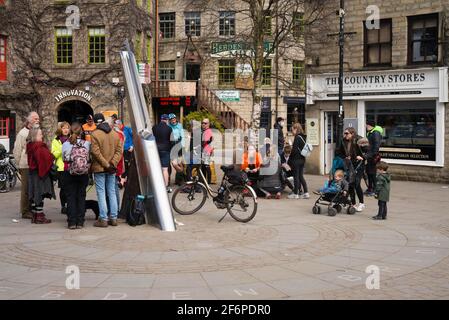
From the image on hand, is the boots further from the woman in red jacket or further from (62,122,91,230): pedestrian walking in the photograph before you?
(62,122,91,230): pedestrian walking

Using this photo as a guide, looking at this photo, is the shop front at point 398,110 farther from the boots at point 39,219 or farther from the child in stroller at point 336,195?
the boots at point 39,219

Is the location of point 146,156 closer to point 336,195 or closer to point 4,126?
point 336,195

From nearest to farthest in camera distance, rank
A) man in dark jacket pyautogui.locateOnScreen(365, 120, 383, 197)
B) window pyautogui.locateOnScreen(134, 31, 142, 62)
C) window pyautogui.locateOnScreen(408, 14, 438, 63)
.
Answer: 1. man in dark jacket pyautogui.locateOnScreen(365, 120, 383, 197)
2. window pyautogui.locateOnScreen(408, 14, 438, 63)
3. window pyautogui.locateOnScreen(134, 31, 142, 62)

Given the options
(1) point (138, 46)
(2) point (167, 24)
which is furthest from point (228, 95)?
(2) point (167, 24)

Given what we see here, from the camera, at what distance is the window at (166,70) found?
39719mm

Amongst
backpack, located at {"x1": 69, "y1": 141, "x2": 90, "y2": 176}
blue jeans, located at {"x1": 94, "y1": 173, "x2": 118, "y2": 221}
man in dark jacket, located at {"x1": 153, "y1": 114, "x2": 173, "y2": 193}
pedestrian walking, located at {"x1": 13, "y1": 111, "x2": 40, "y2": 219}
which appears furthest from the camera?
man in dark jacket, located at {"x1": 153, "y1": 114, "x2": 173, "y2": 193}

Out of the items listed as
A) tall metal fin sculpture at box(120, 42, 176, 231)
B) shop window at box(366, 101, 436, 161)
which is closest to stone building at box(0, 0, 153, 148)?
shop window at box(366, 101, 436, 161)

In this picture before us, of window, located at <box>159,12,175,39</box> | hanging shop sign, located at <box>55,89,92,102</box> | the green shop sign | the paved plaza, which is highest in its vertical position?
window, located at <box>159,12,175,39</box>

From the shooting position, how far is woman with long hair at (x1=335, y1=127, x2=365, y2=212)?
12.4 m

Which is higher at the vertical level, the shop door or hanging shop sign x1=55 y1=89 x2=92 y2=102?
hanging shop sign x1=55 y1=89 x2=92 y2=102

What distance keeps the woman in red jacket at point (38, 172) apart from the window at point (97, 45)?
21474 mm

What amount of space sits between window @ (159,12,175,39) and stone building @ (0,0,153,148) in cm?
763

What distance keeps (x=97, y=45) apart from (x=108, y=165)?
22811 mm

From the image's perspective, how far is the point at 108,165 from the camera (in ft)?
33.3
